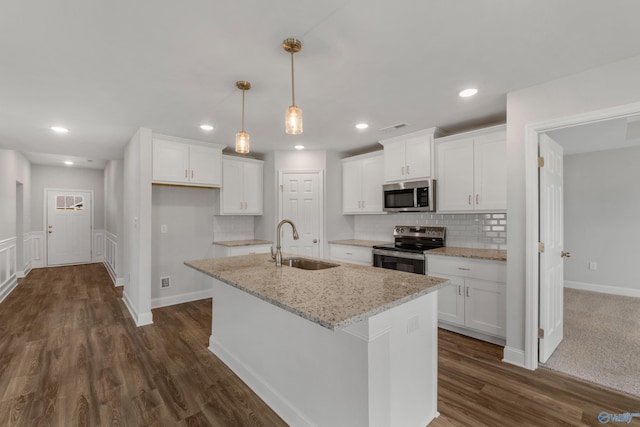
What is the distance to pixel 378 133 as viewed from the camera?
12.6 ft

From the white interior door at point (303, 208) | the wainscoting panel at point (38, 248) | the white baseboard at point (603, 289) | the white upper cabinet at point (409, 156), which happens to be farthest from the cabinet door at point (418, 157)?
the wainscoting panel at point (38, 248)

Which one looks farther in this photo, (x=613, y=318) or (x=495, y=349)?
(x=613, y=318)

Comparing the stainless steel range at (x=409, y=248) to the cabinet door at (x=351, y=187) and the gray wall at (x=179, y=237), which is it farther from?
the gray wall at (x=179, y=237)

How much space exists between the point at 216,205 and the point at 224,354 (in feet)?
8.41

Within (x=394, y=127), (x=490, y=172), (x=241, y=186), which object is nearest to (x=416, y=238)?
(x=490, y=172)

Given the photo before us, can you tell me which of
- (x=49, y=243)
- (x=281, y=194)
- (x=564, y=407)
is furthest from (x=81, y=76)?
(x=49, y=243)

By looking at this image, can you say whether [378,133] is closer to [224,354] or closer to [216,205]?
[216,205]

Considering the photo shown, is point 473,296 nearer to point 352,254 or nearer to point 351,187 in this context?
point 352,254

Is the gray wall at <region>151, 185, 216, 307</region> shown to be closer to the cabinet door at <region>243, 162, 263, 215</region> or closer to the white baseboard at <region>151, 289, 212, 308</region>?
the white baseboard at <region>151, 289, 212, 308</region>

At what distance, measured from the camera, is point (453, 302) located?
3230mm

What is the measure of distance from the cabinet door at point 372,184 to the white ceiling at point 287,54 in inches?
46.9

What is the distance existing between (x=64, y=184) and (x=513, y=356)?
9411mm

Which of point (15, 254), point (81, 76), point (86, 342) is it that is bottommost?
point (86, 342)

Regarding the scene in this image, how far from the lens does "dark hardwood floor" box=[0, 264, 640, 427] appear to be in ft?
6.44
